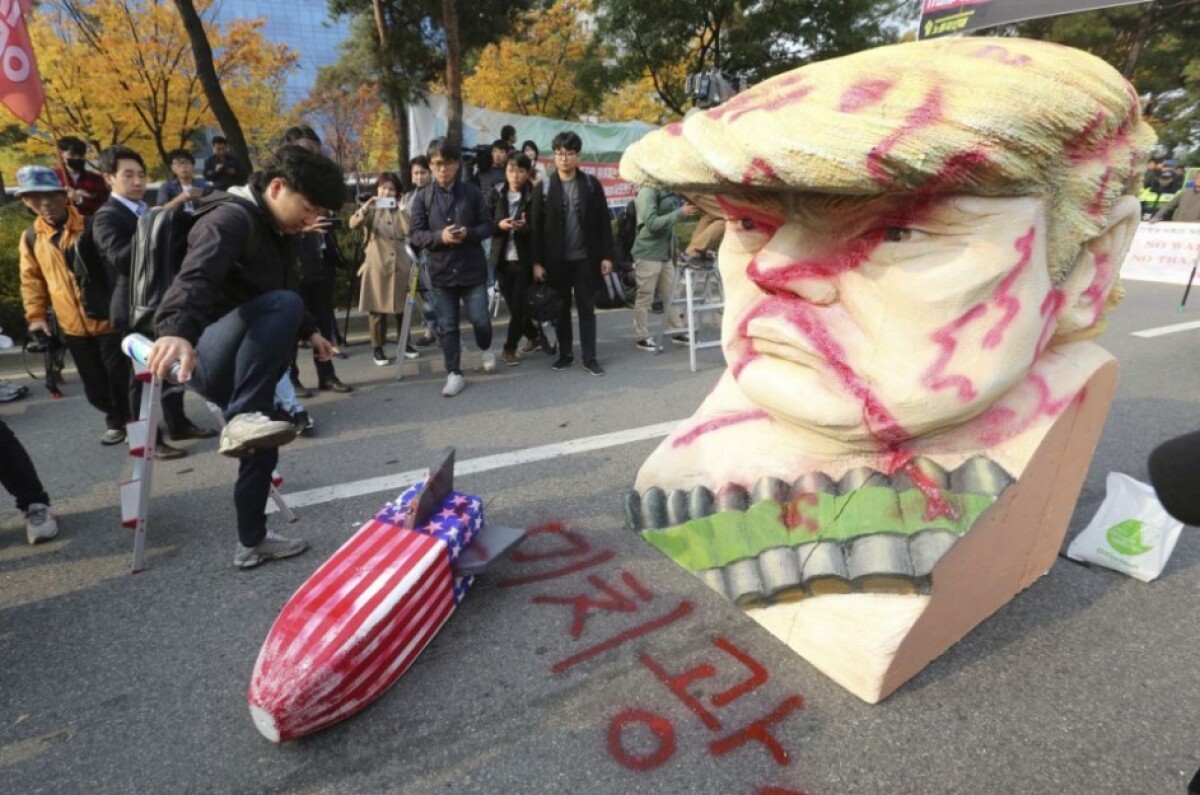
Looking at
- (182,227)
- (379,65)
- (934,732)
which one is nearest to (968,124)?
(934,732)

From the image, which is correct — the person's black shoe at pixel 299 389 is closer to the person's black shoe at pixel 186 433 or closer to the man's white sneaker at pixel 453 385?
the person's black shoe at pixel 186 433

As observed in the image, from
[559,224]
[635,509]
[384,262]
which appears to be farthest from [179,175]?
[635,509]

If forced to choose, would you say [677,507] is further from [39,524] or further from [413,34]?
[413,34]

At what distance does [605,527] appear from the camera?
9.57ft

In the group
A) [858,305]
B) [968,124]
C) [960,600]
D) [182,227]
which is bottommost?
[960,600]

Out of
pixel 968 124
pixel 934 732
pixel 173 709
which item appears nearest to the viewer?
pixel 968 124

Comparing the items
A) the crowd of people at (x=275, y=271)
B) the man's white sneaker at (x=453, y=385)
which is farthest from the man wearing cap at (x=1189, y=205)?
the man's white sneaker at (x=453, y=385)

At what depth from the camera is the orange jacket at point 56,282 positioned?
3.81 m

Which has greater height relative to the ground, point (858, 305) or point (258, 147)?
point (258, 147)

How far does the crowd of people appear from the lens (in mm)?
2293

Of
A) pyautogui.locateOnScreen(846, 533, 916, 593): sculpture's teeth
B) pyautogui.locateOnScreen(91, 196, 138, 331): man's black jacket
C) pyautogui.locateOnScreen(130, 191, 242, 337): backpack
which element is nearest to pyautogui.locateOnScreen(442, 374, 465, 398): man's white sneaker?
pyautogui.locateOnScreen(91, 196, 138, 331): man's black jacket

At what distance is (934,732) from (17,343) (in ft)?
27.8

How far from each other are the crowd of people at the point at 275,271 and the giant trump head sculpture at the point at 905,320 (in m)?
1.42

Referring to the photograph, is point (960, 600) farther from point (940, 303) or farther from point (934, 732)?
point (940, 303)
